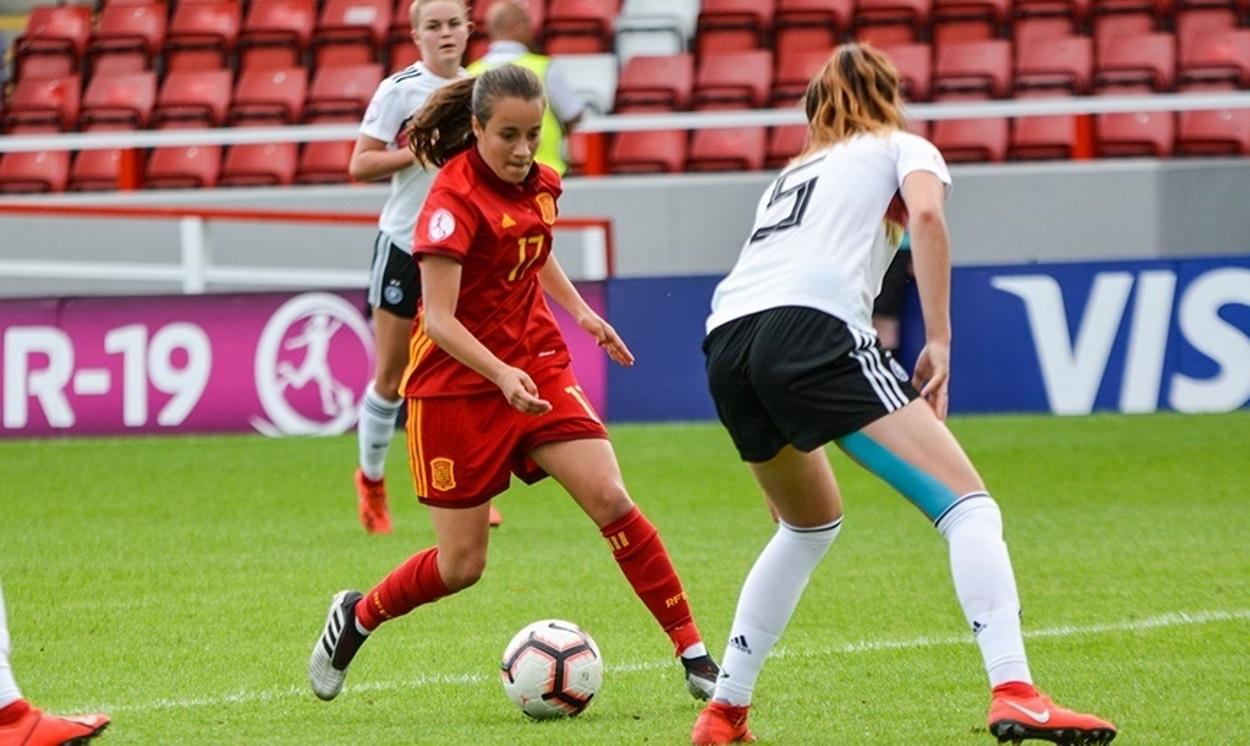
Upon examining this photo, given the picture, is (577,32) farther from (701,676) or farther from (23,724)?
(23,724)

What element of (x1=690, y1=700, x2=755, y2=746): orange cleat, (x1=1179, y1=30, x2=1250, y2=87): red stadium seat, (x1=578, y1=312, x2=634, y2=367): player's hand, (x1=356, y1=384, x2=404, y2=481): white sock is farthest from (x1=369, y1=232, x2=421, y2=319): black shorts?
(x1=1179, y1=30, x2=1250, y2=87): red stadium seat

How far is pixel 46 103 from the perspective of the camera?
1878 cm

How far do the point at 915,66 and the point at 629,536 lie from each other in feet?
39.3

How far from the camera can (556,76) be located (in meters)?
10.8

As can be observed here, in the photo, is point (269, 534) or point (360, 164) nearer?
point (360, 164)

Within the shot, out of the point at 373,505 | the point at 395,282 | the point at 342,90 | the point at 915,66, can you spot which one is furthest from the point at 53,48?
the point at 395,282

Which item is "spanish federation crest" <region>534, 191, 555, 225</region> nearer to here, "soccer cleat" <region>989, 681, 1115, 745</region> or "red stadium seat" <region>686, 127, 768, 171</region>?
"soccer cleat" <region>989, 681, 1115, 745</region>

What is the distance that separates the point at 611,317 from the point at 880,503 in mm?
3405

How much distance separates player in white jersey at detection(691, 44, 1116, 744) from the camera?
466cm

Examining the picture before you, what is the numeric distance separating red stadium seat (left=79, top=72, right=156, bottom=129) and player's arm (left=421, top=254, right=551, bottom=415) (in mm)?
13620

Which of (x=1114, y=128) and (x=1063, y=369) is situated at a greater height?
(x=1114, y=128)

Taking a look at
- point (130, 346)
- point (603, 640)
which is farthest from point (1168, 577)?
point (130, 346)

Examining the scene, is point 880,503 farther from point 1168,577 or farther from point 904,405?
point 904,405

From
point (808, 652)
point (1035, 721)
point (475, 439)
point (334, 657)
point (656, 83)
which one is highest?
point (656, 83)
